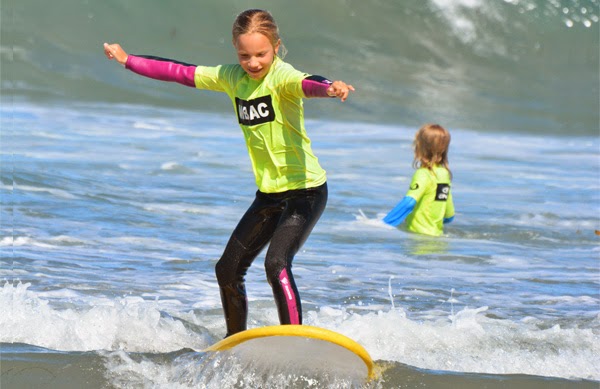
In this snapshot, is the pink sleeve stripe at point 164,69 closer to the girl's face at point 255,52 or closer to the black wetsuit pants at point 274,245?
the girl's face at point 255,52

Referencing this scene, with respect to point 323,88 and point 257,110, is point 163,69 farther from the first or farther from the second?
point 323,88

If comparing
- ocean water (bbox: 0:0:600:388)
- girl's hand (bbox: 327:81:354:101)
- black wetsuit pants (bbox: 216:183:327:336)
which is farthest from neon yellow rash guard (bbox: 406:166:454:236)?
girl's hand (bbox: 327:81:354:101)

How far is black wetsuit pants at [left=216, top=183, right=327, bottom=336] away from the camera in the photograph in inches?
176

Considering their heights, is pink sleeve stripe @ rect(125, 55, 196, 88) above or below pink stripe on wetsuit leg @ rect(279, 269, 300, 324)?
above

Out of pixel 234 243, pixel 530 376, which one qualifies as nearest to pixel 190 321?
pixel 234 243

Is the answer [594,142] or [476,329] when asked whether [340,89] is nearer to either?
[476,329]

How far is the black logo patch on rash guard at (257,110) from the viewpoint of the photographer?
4.54 meters

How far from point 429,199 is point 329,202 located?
1.40 meters

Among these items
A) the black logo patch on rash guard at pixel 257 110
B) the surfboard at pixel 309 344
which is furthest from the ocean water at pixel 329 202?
the black logo patch on rash guard at pixel 257 110

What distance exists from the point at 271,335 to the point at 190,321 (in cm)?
144

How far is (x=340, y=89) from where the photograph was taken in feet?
13.2

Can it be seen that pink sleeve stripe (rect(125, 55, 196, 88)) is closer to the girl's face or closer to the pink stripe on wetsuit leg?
the girl's face

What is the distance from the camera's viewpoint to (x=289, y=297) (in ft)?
14.7

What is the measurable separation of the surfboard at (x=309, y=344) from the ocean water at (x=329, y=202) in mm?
87
